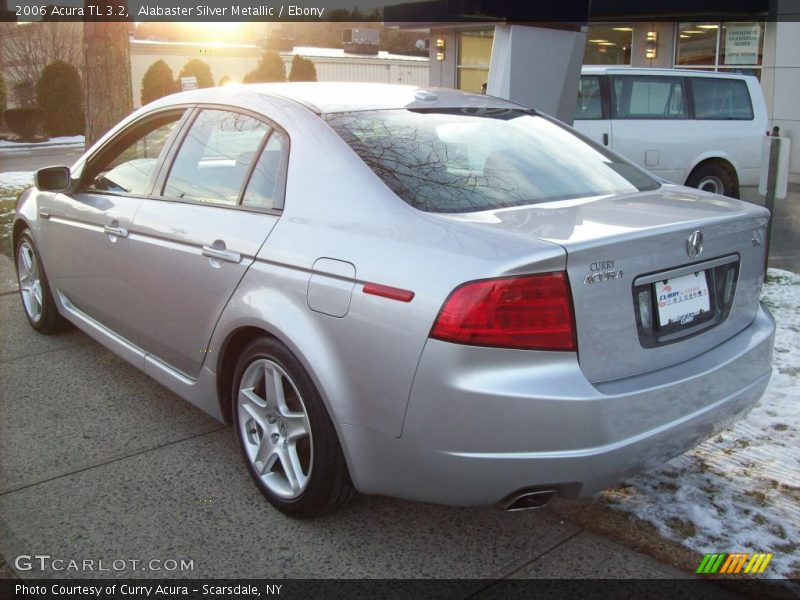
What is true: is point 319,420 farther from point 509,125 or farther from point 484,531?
point 509,125

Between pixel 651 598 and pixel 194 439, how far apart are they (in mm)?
2218

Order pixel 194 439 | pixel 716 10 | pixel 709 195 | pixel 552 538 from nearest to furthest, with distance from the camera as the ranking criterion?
1. pixel 552 538
2. pixel 709 195
3. pixel 194 439
4. pixel 716 10

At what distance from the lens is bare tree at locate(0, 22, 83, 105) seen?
31281mm

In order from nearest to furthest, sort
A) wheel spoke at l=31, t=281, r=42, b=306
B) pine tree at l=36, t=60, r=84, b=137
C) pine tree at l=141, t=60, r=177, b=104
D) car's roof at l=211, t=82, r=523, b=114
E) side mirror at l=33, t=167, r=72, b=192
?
car's roof at l=211, t=82, r=523, b=114 < side mirror at l=33, t=167, r=72, b=192 < wheel spoke at l=31, t=281, r=42, b=306 < pine tree at l=36, t=60, r=84, b=137 < pine tree at l=141, t=60, r=177, b=104

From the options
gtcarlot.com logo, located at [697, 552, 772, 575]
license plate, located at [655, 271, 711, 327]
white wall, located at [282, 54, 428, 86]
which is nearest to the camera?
license plate, located at [655, 271, 711, 327]

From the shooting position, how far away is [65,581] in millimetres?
2834

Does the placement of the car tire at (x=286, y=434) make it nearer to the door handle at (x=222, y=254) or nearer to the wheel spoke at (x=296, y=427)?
the wheel spoke at (x=296, y=427)

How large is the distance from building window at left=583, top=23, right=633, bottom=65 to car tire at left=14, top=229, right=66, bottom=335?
15.0 meters

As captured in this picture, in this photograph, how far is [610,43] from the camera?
1847cm

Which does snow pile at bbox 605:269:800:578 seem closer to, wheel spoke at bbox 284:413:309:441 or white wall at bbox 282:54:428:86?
wheel spoke at bbox 284:413:309:441

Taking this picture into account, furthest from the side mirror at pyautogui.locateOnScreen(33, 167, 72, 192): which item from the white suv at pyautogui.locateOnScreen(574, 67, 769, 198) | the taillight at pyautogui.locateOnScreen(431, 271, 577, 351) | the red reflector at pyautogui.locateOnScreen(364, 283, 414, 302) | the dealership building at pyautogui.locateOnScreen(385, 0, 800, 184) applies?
the white suv at pyautogui.locateOnScreen(574, 67, 769, 198)

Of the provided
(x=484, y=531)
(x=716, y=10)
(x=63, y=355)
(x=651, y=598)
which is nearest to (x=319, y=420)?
(x=484, y=531)

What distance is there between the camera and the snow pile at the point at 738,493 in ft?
9.87

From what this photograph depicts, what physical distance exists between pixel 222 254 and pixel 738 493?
7.51ft
